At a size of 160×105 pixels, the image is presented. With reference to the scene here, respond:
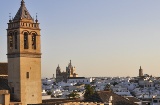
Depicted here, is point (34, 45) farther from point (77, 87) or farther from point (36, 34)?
point (77, 87)

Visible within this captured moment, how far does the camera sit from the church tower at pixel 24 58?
29203 mm

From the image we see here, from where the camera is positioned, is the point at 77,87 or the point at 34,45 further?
the point at 77,87

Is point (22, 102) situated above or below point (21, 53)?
below

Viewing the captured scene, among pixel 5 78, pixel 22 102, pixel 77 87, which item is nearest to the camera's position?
pixel 22 102

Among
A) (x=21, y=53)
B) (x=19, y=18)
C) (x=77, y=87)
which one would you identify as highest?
(x=19, y=18)

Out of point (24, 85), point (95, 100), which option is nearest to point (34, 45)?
point (24, 85)

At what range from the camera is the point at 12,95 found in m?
29.3

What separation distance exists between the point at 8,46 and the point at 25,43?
1.56 m

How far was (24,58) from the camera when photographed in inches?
1163

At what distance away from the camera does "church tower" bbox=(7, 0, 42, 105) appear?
95.8 feet

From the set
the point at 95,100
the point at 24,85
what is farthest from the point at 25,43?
the point at 95,100

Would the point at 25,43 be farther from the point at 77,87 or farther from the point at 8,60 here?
the point at 77,87

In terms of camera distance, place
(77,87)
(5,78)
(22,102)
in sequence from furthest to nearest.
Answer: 1. (77,87)
2. (5,78)
3. (22,102)

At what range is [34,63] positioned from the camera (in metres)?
30.3
